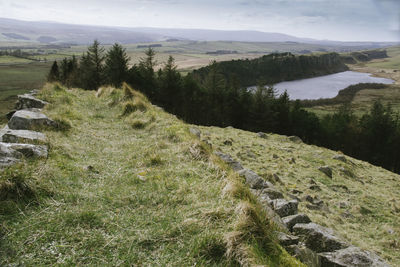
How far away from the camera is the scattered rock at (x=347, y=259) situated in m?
5.04

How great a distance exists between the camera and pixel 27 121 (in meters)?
9.17

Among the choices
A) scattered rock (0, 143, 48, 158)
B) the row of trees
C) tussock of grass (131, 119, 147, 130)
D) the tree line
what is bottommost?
the tree line

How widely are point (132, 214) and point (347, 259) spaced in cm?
452

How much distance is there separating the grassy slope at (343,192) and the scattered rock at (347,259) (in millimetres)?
2990

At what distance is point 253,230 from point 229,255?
0.64 m

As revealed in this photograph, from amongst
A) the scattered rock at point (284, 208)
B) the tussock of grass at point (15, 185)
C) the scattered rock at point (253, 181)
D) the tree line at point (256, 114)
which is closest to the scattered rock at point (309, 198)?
the scattered rock at point (253, 181)

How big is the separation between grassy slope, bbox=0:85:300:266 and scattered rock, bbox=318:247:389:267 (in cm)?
158

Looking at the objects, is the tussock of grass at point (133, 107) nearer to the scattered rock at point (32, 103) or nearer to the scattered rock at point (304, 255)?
the scattered rock at point (32, 103)

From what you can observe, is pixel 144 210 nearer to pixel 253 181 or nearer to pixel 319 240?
pixel 319 240

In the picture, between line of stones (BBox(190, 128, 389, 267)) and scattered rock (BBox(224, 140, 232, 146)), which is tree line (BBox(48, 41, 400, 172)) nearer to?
scattered rock (BBox(224, 140, 232, 146))

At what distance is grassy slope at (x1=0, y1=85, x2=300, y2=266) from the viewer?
3.88 meters

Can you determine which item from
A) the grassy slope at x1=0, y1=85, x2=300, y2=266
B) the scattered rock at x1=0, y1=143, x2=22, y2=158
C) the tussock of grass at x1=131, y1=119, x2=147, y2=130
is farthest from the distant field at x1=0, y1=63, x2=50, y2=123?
the grassy slope at x1=0, y1=85, x2=300, y2=266

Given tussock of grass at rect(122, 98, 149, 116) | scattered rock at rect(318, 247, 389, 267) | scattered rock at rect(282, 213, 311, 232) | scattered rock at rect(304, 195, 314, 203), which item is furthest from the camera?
tussock of grass at rect(122, 98, 149, 116)

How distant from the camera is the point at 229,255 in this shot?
12.7 ft
